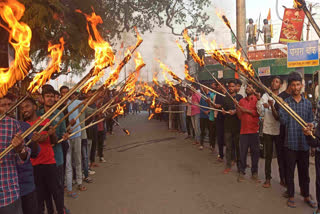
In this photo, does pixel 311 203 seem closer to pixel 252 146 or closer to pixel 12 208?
pixel 252 146

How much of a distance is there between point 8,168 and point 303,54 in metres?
9.11

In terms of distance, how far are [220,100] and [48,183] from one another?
18.4 ft

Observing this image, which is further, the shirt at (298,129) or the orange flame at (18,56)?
the shirt at (298,129)

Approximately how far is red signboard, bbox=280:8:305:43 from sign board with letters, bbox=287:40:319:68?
444cm

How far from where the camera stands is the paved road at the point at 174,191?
462 centimetres

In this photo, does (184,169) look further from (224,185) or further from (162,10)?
(162,10)

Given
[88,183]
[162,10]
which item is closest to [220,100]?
[88,183]

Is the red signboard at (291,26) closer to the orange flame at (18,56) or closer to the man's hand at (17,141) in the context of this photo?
the orange flame at (18,56)

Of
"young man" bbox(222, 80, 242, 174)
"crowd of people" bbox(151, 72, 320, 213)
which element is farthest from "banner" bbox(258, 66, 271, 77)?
"young man" bbox(222, 80, 242, 174)

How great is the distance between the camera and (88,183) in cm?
622

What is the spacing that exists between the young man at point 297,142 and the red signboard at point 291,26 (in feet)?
32.8

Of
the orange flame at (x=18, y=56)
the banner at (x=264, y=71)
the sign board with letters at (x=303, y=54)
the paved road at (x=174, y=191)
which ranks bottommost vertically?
the paved road at (x=174, y=191)

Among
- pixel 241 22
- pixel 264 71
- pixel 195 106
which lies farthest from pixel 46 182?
pixel 264 71

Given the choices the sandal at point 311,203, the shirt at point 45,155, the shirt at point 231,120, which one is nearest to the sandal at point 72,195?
the shirt at point 45,155
